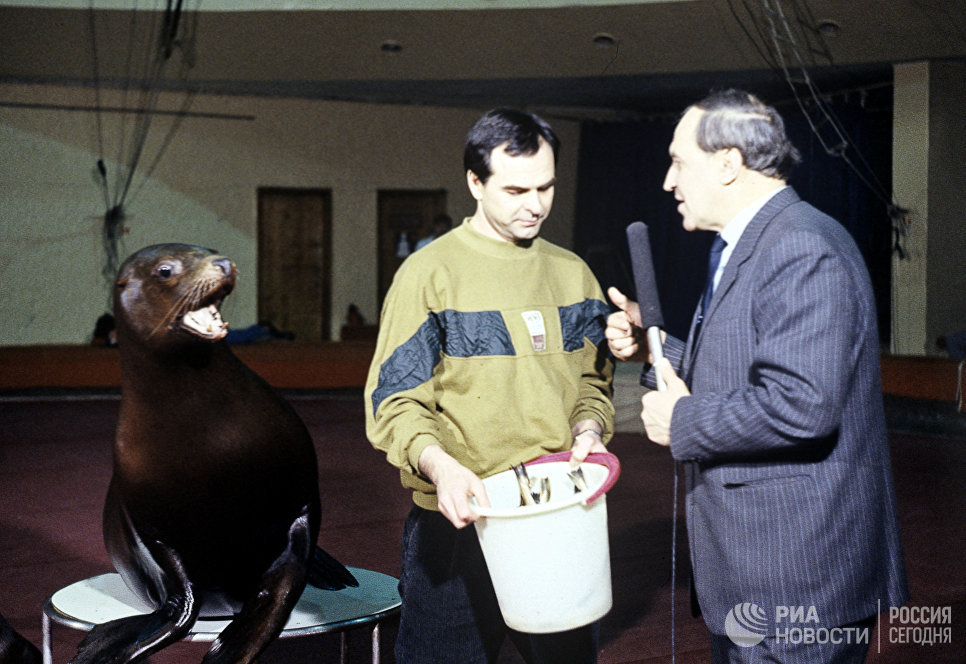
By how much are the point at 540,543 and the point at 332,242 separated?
1232 centimetres

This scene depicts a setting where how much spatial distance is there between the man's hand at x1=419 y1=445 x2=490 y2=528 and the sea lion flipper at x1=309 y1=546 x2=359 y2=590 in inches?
32.6

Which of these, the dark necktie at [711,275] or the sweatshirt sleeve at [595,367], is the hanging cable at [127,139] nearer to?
the sweatshirt sleeve at [595,367]

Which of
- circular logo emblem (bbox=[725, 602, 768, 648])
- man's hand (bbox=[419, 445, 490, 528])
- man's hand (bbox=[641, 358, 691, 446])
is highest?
man's hand (bbox=[641, 358, 691, 446])

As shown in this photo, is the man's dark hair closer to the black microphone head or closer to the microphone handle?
the black microphone head

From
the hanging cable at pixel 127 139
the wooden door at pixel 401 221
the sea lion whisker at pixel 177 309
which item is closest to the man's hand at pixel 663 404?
the sea lion whisker at pixel 177 309

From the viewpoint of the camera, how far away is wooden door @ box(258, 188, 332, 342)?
13.6m

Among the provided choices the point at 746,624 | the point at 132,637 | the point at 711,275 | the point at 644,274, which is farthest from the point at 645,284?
the point at 132,637

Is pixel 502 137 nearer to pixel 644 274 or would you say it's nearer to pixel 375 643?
pixel 644 274

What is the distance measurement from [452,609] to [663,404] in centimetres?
66

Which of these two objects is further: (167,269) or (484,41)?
(484,41)

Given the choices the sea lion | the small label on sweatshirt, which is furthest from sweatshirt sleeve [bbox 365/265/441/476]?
the sea lion

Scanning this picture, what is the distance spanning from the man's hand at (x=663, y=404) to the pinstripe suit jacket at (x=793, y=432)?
33 millimetres

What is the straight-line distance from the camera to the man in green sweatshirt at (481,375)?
1.96 metres

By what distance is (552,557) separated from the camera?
1711 millimetres
